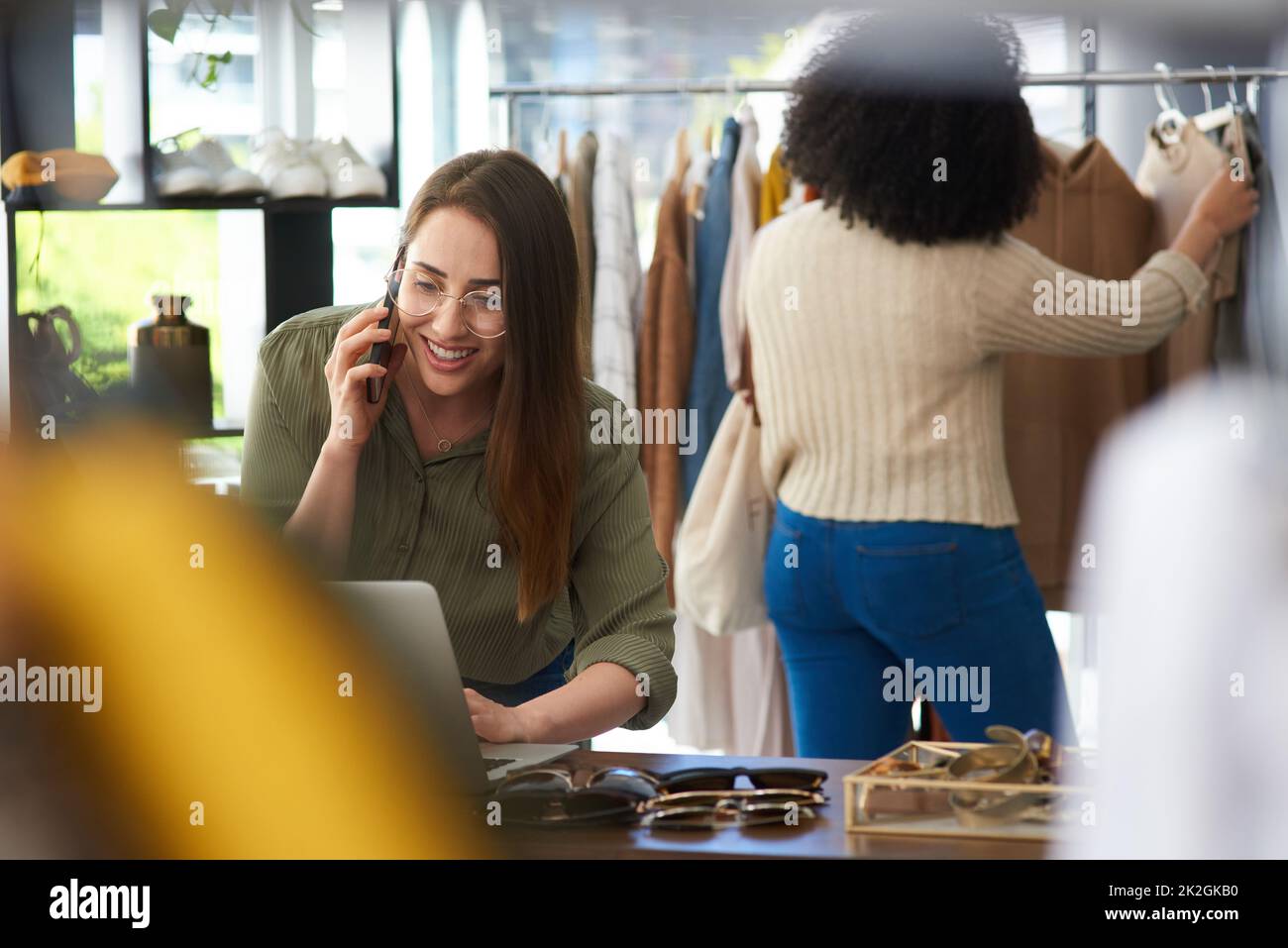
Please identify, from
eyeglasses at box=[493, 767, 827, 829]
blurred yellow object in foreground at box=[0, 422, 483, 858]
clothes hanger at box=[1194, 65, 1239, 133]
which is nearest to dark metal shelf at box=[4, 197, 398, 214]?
blurred yellow object in foreground at box=[0, 422, 483, 858]

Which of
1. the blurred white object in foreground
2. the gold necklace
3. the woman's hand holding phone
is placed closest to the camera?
the blurred white object in foreground

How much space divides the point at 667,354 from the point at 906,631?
1.86 feet

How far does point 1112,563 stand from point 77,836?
1.60ft

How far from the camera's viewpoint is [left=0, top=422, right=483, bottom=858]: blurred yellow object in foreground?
65 centimetres

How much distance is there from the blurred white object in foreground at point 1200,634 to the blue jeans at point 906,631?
89 cm

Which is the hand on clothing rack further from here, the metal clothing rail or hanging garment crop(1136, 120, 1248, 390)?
the metal clothing rail

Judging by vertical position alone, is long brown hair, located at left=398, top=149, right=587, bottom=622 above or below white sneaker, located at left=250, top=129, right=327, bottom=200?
below

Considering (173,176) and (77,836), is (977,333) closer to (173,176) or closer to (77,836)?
(173,176)

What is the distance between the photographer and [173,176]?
1421 millimetres

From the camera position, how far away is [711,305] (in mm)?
1805

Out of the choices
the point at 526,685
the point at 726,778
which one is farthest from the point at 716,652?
the point at 726,778

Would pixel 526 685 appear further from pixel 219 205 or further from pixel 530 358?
pixel 219 205

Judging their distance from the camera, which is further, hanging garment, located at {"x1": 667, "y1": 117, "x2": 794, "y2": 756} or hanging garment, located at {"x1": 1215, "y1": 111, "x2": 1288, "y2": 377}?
hanging garment, located at {"x1": 667, "y1": 117, "x2": 794, "y2": 756}

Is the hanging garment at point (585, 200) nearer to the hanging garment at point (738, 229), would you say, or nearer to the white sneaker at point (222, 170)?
the hanging garment at point (738, 229)
